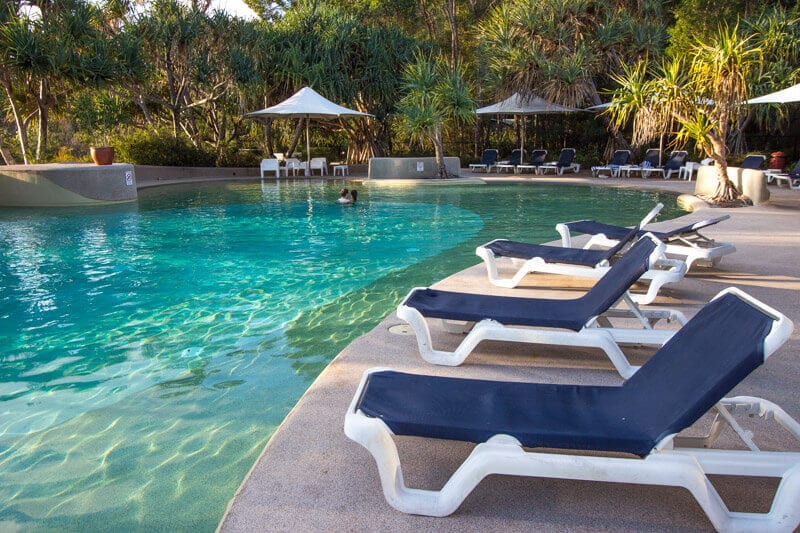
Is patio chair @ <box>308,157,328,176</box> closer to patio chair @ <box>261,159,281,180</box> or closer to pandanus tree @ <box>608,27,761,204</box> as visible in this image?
patio chair @ <box>261,159,281,180</box>

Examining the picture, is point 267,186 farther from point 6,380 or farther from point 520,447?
point 520,447

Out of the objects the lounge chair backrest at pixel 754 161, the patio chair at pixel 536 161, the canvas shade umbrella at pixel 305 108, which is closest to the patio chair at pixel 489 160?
the patio chair at pixel 536 161

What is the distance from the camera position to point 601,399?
2.52 metres

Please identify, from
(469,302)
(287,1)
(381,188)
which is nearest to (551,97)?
(381,188)

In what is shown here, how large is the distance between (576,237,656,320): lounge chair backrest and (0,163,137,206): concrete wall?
13.4 metres

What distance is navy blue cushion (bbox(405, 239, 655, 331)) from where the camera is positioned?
12.0ft

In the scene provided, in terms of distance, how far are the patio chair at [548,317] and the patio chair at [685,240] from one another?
144 centimetres

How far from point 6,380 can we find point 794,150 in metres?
24.9

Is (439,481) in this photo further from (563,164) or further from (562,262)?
(563,164)

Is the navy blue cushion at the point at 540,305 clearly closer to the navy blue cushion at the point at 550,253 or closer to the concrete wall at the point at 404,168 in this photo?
the navy blue cushion at the point at 550,253

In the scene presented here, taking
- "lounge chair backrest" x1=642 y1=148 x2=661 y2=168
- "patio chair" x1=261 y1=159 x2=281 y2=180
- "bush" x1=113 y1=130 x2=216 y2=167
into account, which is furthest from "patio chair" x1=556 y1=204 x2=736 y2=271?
"bush" x1=113 y1=130 x2=216 y2=167

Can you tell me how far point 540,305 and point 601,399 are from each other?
4.88ft

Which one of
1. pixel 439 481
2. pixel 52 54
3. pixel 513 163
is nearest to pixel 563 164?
pixel 513 163

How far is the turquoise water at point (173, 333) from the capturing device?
3039 millimetres
